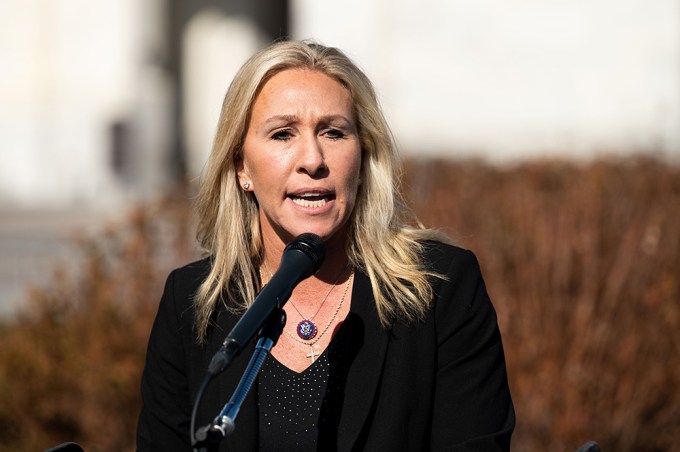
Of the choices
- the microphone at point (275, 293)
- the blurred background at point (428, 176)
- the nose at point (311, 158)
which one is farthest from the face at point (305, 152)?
the blurred background at point (428, 176)

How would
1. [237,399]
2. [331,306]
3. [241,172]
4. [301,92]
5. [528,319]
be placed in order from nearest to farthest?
[237,399] < [301,92] < [331,306] < [241,172] < [528,319]

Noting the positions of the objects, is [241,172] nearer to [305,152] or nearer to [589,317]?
[305,152]

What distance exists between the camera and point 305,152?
308 cm

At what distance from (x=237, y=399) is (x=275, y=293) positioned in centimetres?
24

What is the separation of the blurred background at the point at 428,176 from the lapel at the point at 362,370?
151 cm

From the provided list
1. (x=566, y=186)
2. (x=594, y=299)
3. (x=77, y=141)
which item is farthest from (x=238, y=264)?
(x=77, y=141)

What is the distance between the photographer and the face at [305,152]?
309 cm

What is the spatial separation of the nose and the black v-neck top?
1.44 ft

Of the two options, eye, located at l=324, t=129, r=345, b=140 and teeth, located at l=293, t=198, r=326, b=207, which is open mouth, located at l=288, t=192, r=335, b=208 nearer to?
teeth, located at l=293, t=198, r=326, b=207

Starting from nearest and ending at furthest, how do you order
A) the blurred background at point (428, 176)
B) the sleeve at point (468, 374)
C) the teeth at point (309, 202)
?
the sleeve at point (468, 374)
the teeth at point (309, 202)
the blurred background at point (428, 176)

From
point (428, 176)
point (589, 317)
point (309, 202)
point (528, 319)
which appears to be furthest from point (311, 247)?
point (428, 176)

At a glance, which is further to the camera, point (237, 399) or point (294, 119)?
point (294, 119)

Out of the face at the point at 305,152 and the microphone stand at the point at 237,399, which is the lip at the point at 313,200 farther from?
the microphone stand at the point at 237,399

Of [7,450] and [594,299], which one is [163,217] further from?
[594,299]
